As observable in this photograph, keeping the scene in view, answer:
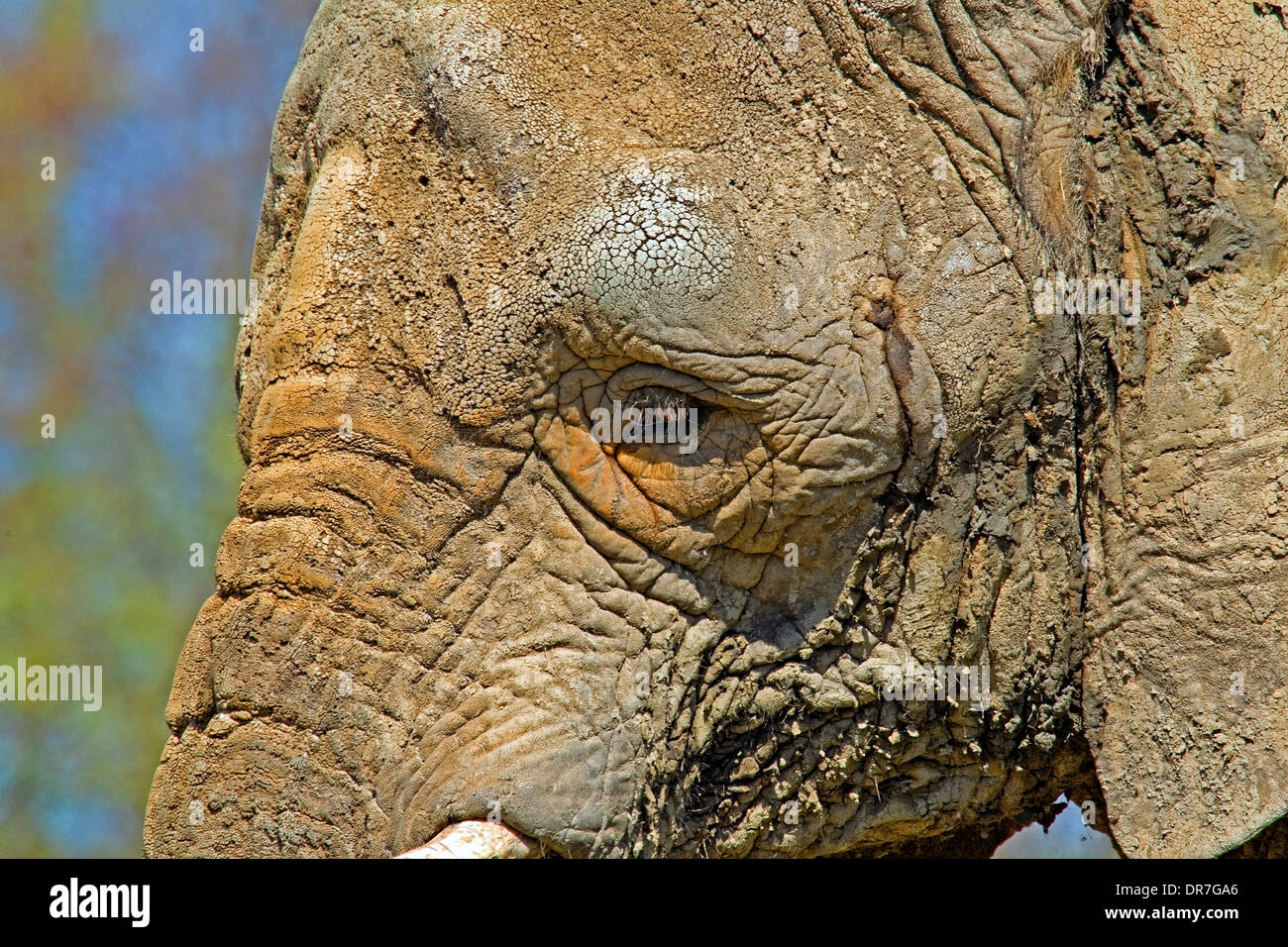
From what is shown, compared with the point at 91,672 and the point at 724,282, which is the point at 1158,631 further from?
the point at 91,672

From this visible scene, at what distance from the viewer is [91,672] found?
790cm

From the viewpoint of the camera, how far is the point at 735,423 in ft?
10.2

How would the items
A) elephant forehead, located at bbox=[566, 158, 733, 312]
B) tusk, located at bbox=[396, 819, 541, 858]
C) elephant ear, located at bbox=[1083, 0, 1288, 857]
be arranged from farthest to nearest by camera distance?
1. elephant ear, located at bbox=[1083, 0, 1288, 857]
2. elephant forehead, located at bbox=[566, 158, 733, 312]
3. tusk, located at bbox=[396, 819, 541, 858]

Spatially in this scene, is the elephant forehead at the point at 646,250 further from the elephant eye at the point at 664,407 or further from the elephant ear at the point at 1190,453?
the elephant ear at the point at 1190,453

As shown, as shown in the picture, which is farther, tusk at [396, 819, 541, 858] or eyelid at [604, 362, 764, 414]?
eyelid at [604, 362, 764, 414]

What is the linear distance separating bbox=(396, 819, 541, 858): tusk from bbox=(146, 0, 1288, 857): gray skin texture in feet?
0.13

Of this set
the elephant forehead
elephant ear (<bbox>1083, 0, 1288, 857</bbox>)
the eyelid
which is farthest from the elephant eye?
elephant ear (<bbox>1083, 0, 1288, 857</bbox>)

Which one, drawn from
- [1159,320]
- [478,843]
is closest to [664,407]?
[478,843]

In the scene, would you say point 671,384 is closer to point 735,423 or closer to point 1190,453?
point 735,423

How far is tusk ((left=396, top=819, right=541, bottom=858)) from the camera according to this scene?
9.45 feet

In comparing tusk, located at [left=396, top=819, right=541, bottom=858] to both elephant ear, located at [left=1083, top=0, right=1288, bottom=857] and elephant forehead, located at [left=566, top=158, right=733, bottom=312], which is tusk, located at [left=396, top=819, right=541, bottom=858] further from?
elephant ear, located at [left=1083, top=0, right=1288, bottom=857]

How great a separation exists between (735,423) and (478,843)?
3.24 ft
